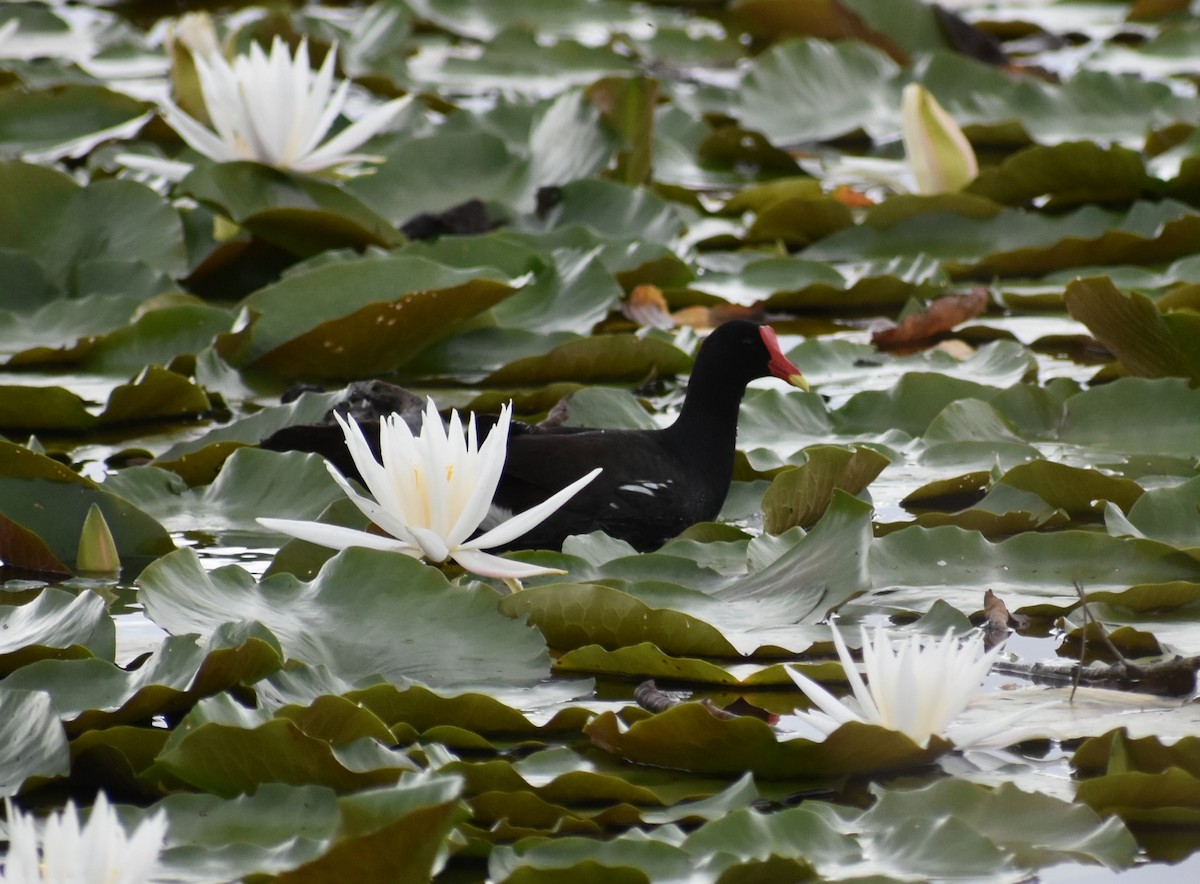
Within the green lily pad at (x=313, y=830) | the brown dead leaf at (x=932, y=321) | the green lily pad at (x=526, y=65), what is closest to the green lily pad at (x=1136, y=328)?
the brown dead leaf at (x=932, y=321)

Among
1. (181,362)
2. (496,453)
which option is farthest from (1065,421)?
(181,362)

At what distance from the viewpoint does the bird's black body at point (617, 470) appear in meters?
3.61

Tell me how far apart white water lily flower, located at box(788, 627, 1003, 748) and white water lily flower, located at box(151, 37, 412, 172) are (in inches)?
119

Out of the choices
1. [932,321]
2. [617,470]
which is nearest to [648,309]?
[932,321]

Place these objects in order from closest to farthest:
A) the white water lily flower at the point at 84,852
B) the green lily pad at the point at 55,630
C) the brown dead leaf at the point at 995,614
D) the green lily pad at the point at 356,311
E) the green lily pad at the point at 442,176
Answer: the white water lily flower at the point at 84,852 → the green lily pad at the point at 55,630 → the brown dead leaf at the point at 995,614 → the green lily pad at the point at 356,311 → the green lily pad at the point at 442,176

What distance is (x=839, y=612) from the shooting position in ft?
9.64

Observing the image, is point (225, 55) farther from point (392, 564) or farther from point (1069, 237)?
point (392, 564)

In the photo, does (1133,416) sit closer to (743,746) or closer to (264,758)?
(743,746)

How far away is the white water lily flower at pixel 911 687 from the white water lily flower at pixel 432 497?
2.30ft

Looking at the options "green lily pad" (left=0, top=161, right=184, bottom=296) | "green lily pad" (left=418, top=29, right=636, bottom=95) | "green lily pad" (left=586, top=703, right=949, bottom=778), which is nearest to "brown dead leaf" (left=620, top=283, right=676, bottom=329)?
→ "green lily pad" (left=0, top=161, right=184, bottom=296)

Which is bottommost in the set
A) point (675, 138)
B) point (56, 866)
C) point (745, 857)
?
point (675, 138)

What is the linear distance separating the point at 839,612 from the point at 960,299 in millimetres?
1927

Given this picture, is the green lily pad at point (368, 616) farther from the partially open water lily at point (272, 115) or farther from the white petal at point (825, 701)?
the partially open water lily at point (272, 115)

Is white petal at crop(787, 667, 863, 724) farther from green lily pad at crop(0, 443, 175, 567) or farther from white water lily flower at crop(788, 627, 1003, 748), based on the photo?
green lily pad at crop(0, 443, 175, 567)
